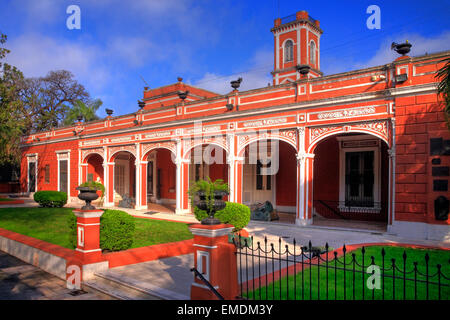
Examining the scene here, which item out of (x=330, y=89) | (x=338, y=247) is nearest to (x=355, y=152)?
(x=330, y=89)

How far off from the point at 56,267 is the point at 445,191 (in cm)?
936

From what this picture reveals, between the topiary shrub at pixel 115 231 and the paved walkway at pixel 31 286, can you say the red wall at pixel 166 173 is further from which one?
the topiary shrub at pixel 115 231

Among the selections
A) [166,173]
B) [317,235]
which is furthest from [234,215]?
[166,173]

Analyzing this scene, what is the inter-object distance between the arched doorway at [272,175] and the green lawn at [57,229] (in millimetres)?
6097

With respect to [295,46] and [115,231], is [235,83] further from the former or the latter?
[295,46]

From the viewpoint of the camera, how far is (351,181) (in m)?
13.9

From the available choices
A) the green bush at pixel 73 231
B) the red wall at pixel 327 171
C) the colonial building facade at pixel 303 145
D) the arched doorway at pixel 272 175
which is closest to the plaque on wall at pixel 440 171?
the colonial building facade at pixel 303 145

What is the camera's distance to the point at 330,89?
38.1 feet

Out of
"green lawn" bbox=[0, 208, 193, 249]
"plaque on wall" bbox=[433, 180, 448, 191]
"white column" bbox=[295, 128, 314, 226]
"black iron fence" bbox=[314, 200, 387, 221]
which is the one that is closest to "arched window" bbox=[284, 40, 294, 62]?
"black iron fence" bbox=[314, 200, 387, 221]

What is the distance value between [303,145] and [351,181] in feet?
10.4

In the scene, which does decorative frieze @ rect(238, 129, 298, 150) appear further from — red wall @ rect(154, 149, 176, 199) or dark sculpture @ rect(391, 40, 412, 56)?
red wall @ rect(154, 149, 176, 199)

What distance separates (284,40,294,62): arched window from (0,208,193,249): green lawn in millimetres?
16851

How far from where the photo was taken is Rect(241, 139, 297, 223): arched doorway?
52.1ft
